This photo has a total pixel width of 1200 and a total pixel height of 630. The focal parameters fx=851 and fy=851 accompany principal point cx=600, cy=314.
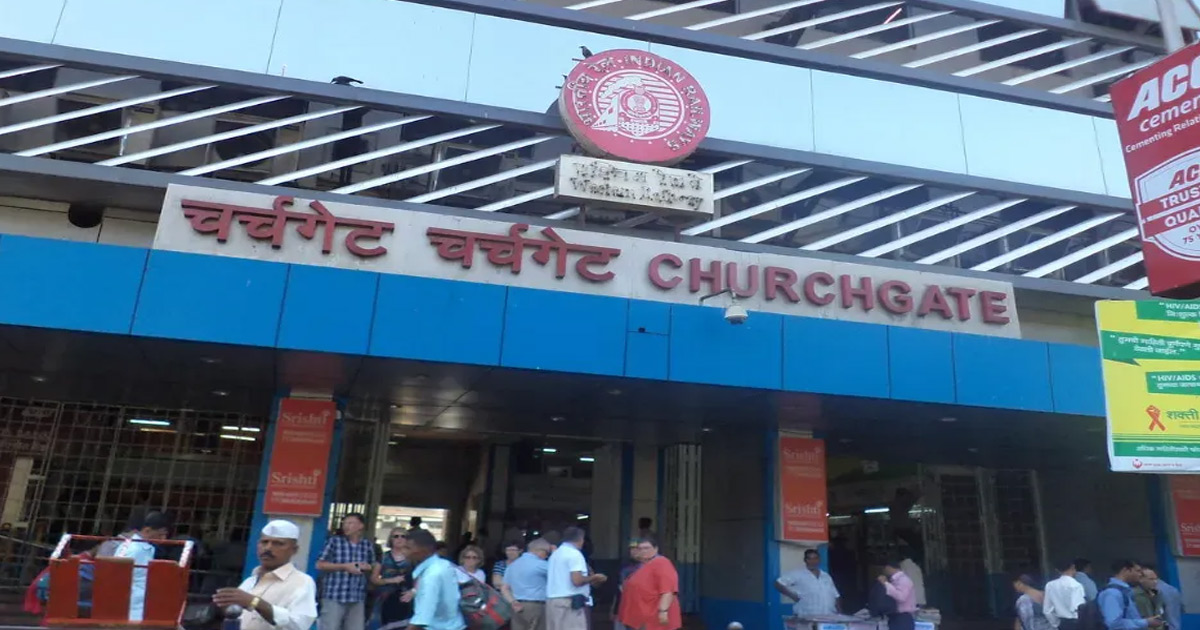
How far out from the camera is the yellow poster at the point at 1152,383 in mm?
10742

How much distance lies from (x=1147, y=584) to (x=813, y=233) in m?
7.30

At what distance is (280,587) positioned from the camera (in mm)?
4426

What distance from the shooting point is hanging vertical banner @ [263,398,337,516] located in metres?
10.7

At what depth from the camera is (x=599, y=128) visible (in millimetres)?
13086

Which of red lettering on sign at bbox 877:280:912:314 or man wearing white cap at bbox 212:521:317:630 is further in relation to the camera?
red lettering on sign at bbox 877:280:912:314

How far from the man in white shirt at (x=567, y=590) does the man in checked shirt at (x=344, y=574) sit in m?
1.98

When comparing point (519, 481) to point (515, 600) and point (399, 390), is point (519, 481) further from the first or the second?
point (515, 600)

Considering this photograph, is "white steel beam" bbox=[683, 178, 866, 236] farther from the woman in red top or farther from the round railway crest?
the woman in red top

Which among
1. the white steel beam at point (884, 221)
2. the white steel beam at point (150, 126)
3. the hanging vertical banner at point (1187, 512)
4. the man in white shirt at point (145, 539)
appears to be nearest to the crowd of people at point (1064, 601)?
the hanging vertical banner at point (1187, 512)

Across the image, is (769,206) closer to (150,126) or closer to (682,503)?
(682,503)

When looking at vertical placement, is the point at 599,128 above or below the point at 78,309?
above

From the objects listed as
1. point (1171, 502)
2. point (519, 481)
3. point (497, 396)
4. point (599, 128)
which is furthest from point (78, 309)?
point (1171, 502)

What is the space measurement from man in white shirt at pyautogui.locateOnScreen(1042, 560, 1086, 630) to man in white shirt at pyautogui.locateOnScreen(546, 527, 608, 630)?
479cm

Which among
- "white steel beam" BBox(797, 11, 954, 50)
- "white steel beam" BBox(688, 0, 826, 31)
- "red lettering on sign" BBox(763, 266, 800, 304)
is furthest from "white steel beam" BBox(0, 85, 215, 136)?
"white steel beam" BBox(797, 11, 954, 50)
